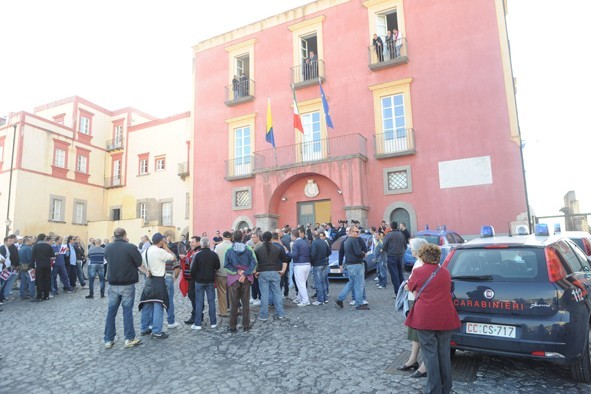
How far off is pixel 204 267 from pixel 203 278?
0.19 meters

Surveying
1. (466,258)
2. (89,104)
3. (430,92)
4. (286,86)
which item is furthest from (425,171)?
(89,104)

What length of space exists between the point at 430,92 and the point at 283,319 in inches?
507

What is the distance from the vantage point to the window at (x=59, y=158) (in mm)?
28250

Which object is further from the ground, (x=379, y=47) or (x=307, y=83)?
(x=379, y=47)

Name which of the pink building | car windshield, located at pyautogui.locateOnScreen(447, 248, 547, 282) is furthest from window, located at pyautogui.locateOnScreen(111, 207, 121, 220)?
car windshield, located at pyautogui.locateOnScreen(447, 248, 547, 282)

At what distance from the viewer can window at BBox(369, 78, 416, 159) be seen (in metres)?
17.0

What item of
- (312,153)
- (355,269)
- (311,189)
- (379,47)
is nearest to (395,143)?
(312,153)

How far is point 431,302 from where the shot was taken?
3820mm

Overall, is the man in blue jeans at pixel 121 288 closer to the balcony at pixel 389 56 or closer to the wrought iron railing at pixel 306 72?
the balcony at pixel 389 56

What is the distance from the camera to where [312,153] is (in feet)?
61.9

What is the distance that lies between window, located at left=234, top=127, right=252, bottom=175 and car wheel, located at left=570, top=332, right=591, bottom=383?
17.4m

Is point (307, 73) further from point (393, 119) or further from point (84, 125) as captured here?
point (84, 125)

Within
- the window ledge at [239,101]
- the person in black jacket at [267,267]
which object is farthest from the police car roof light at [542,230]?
the window ledge at [239,101]

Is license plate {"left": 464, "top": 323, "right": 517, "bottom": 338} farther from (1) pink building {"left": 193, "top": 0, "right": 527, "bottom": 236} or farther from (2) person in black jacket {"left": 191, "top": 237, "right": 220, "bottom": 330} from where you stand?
(1) pink building {"left": 193, "top": 0, "right": 527, "bottom": 236}
